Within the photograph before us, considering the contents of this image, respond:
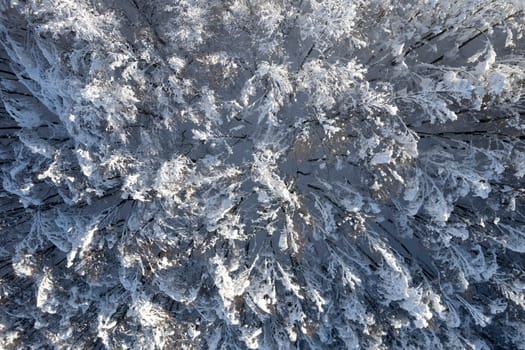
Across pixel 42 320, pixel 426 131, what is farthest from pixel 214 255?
pixel 426 131

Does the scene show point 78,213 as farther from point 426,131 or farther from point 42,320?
point 426,131

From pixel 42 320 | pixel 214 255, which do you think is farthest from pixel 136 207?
pixel 42 320

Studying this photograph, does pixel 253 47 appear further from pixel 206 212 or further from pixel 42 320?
pixel 42 320

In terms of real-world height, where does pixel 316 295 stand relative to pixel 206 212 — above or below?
below

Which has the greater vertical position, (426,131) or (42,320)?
(426,131)

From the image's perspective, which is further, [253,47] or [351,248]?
[351,248]

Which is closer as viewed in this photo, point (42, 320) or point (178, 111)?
point (178, 111)

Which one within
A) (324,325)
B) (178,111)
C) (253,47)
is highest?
(253,47)

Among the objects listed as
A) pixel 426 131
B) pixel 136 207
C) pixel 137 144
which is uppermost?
pixel 426 131
